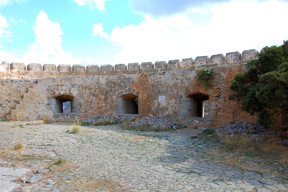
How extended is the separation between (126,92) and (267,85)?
793 centimetres

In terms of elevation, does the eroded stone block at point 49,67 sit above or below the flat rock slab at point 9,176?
above

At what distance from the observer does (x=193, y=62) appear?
45.7 ft

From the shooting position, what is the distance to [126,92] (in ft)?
41.2

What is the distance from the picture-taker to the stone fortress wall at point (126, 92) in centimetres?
1046

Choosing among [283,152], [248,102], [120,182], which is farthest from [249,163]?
[120,182]

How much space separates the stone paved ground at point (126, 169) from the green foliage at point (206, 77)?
142 inches

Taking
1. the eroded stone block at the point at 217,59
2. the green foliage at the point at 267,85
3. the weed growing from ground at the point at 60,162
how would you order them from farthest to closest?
the eroded stone block at the point at 217,59 → the green foliage at the point at 267,85 → the weed growing from ground at the point at 60,162

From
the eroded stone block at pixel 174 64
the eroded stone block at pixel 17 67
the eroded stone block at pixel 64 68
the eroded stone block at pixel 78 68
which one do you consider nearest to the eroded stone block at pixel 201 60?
the eroded stone block at pixel 174 64

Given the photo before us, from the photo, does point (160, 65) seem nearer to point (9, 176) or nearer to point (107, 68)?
point (107, 68)

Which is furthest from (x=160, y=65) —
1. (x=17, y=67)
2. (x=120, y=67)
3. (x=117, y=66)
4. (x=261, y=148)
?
(x=261, y=148)

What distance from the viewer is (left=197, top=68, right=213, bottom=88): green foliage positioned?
9.85 m

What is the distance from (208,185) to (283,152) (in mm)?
2911

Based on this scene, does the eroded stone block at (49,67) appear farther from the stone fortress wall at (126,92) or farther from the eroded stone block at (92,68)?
the eroded stone block at (92,68)

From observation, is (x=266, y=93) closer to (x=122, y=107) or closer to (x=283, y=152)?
(x=283, y=152)
